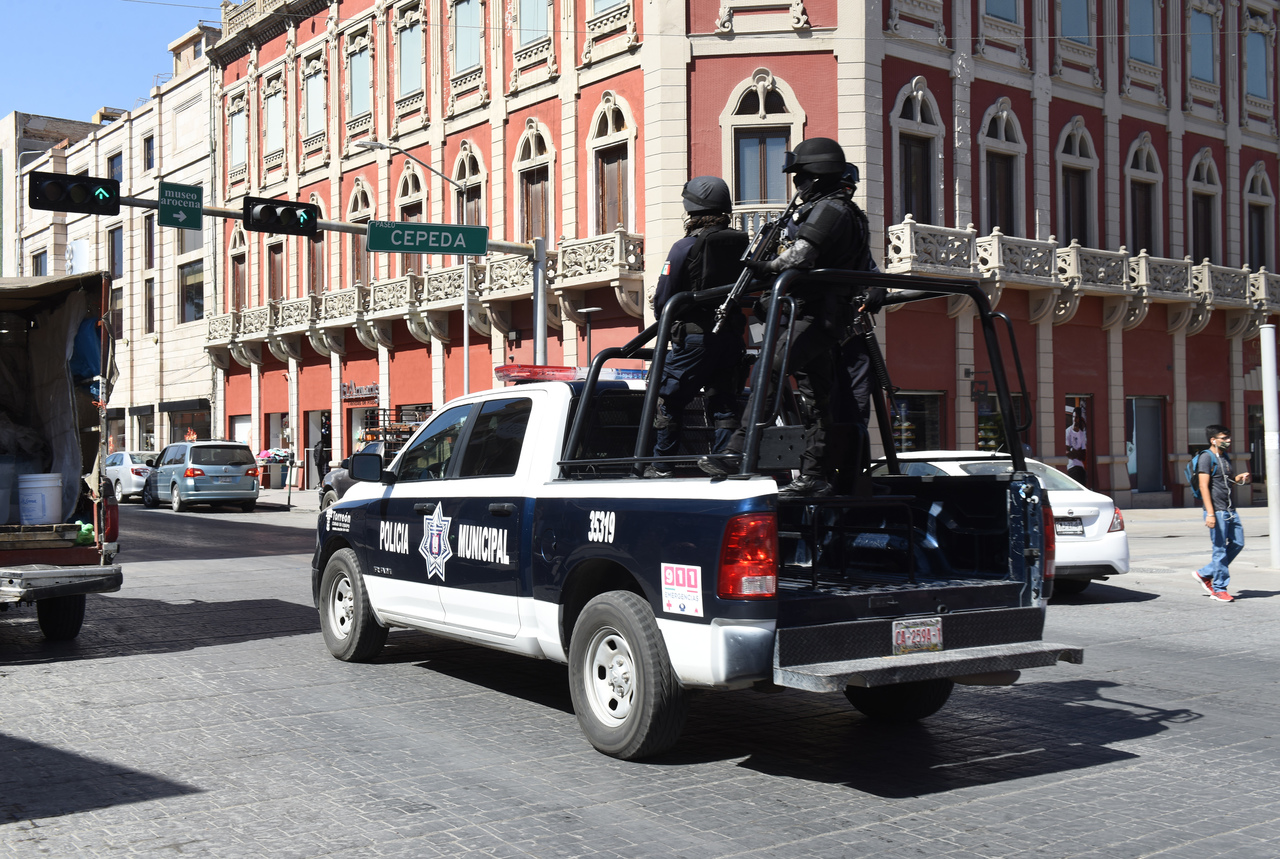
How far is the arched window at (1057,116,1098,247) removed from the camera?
2930cm

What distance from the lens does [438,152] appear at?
109 ft

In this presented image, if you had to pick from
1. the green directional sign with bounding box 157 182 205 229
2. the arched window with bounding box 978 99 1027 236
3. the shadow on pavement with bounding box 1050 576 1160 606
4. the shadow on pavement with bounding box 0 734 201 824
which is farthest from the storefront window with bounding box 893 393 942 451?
the shadow on pavement with bounding box 0 734 201 824

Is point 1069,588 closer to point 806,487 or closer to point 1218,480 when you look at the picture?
point 1218,480

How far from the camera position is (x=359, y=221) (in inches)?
1447

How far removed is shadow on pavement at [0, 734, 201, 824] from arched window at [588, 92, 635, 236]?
2189 centimetres

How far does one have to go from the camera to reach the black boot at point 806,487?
6184mm

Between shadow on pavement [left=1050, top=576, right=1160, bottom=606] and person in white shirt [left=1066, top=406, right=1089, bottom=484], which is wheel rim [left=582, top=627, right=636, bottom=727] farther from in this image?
person in white shirt [left=1066, top=406, right=1089, bottom=484]

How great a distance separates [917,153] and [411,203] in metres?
15.0

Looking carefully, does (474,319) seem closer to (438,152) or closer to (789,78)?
(438,152)

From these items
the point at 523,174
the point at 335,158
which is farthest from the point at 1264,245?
the point at 335,158

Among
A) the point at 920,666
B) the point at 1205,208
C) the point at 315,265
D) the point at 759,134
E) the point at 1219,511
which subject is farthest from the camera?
the point at 315,265

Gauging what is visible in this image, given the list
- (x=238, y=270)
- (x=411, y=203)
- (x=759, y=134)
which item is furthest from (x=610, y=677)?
(x=238, y=270)

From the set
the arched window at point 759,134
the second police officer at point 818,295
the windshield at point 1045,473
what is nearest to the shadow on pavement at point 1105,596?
the windshield at point 1045,473

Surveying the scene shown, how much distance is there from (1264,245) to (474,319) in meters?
22.3
